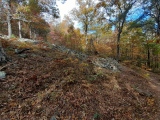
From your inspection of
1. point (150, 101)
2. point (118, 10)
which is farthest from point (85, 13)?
point (150, 101)

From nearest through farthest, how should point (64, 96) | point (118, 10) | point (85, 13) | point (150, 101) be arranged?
point (64, 96), point (150, 101), point (118, 10), point (85, 13)

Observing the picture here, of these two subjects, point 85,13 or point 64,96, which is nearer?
point 64,96

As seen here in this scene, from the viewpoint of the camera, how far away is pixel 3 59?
4.45 metres

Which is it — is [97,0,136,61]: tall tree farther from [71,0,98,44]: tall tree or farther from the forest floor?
the forest floor

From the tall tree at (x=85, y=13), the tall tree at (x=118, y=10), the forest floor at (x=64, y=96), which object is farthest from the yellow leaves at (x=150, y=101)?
the tall tree at (x=85, y=13)

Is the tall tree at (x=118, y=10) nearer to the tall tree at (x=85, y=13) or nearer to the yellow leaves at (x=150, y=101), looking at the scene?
the tall tree at (x=85, y=13)

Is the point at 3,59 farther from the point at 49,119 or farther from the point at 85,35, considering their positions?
the point at 85,35

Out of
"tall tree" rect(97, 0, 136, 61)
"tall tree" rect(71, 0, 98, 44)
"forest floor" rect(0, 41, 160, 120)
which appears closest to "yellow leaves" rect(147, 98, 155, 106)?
"forest floor" rect(0, 41, 160, 120)

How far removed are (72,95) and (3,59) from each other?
288 cm

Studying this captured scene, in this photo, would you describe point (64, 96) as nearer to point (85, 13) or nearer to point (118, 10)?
point (118, 10)

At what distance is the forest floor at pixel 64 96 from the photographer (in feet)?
9.93

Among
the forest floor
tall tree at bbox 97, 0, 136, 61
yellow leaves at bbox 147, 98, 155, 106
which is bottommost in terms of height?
yellow leaves at bbox 147, 98, 155, 106

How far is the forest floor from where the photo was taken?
3.03 metres

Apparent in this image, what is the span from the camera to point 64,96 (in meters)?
3.57
